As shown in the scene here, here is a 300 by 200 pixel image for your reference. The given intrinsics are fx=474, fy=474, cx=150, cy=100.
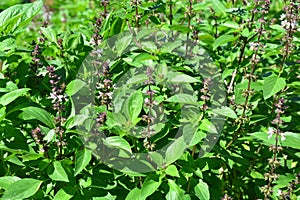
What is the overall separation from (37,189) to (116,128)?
0.45 meters

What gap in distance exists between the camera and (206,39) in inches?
121

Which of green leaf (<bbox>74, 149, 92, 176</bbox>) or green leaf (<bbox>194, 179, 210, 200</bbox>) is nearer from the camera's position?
green leaf (<bbox>74, 149, 92, 176</bbox>)

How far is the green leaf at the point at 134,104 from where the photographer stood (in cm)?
206

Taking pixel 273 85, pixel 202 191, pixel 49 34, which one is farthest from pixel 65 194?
pixel 273 85

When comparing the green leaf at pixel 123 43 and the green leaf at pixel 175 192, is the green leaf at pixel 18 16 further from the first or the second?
the green leaf at pixel 175 192

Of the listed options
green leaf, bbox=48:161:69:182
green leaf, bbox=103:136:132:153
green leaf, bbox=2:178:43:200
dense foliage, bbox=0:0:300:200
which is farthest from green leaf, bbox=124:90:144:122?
green leaf, bbox=2:178:43:200

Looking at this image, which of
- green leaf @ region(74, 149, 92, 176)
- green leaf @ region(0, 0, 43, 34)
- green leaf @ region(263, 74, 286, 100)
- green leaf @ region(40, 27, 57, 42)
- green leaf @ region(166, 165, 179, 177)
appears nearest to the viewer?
green leaf @ region(74, 149, 92, 176)

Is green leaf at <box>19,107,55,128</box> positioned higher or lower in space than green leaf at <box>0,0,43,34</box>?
lower

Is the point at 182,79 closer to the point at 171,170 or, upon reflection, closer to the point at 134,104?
the point at 134,104

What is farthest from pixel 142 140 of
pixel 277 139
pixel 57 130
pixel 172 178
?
pixel 277 139

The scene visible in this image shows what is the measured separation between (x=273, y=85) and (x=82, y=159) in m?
1.05

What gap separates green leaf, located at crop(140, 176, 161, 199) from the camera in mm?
2020

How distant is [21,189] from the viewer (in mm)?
2068

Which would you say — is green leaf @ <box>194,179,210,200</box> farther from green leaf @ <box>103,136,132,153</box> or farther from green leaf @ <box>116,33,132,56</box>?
green leaf @ <box>116,33,132,56</box>
